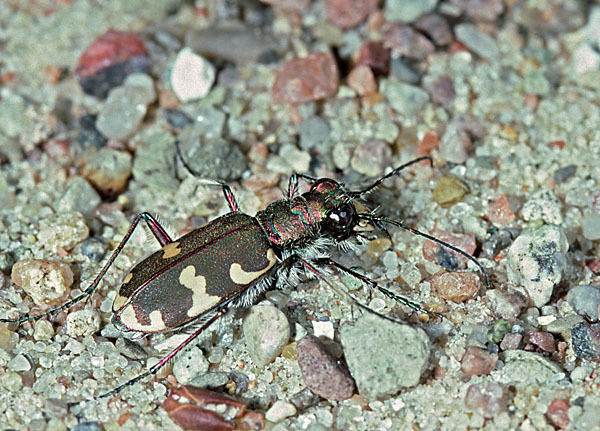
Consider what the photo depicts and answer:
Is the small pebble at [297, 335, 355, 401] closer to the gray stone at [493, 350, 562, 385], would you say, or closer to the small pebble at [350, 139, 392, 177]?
the gray stone at [493, 350, 562, 385]

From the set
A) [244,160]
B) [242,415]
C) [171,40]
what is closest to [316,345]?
[242,415]

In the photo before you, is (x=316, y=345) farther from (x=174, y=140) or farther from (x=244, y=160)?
(x=174, y=140)

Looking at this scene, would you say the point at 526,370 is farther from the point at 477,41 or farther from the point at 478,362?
the point at 477,41

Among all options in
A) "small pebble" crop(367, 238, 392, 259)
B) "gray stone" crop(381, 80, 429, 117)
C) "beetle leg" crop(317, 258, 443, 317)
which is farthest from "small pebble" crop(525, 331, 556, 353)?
"gray stone" crop(381, 80, 429, 117)

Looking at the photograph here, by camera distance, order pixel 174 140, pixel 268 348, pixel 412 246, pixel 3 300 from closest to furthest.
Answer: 1. pixel 268 348
2. pixel 3 300
3. pixel 412 246
4. pixel 174 140

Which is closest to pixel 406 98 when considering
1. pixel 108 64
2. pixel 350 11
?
pixel 350 11
